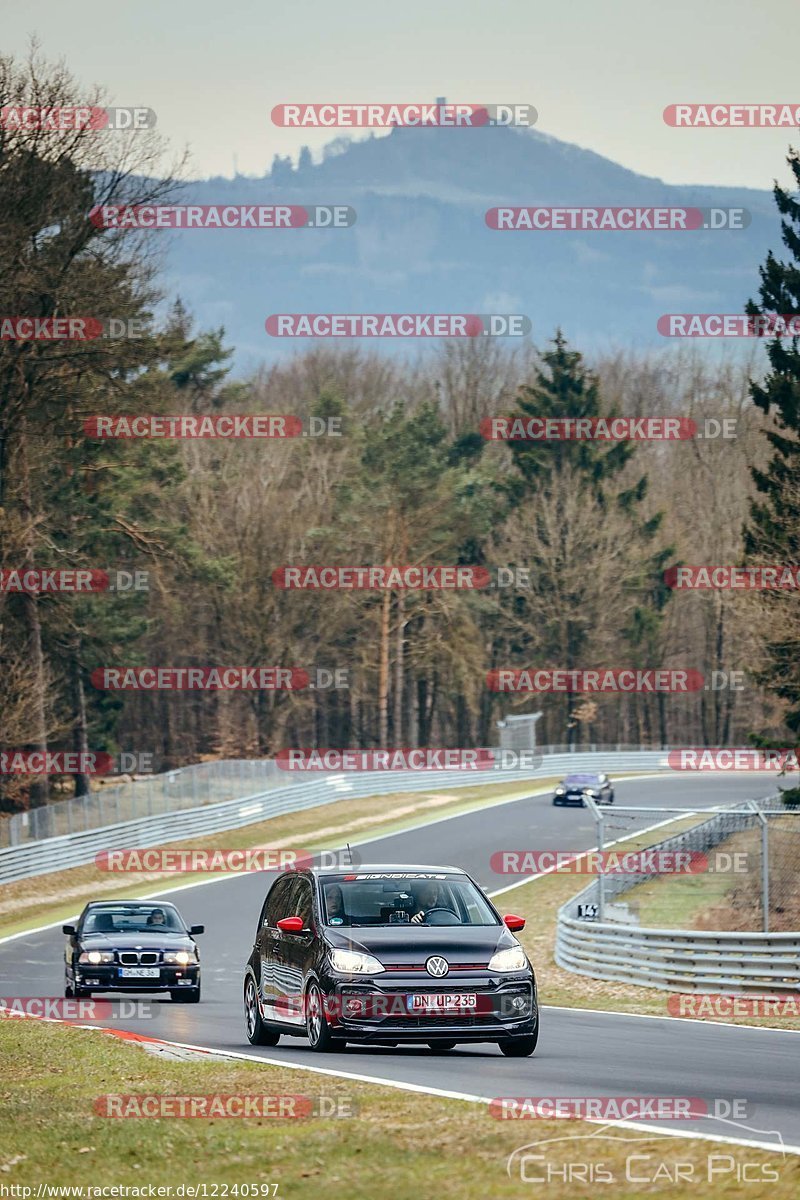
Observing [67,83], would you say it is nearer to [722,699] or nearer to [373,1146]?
[373,1146]

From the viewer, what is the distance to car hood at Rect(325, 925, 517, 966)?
43.1ft

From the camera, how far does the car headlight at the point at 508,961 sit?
1320 cm

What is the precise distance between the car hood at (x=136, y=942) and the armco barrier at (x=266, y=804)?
20.2m

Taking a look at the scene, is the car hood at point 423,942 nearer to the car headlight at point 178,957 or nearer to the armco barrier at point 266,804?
the car headlight at point 178,957

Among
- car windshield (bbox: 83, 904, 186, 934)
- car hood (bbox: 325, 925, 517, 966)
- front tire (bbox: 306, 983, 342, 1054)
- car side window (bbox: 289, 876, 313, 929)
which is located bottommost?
car windshield (bbox: 83, 904, 186, 934)

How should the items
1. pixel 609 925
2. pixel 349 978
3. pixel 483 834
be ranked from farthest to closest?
1. pixel 483 834
2. pixel 609 925
3. pixel 349 978

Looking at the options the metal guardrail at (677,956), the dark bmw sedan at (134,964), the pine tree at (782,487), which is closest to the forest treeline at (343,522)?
the pine tree at (782,487)

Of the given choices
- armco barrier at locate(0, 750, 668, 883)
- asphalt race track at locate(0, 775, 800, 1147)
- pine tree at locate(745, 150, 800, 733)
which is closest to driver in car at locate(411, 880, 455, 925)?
asphalt race track at locate(0, 775, 800, 1147)

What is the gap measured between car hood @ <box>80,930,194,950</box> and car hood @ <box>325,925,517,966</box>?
30.1 ft

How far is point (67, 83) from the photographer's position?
44906 mm

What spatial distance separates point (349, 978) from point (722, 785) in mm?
53012

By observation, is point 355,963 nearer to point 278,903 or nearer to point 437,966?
point 437,966

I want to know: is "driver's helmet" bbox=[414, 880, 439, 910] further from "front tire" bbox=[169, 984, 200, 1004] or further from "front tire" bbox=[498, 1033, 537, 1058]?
"front tire" bbox=[169, 984, 200, 1004]

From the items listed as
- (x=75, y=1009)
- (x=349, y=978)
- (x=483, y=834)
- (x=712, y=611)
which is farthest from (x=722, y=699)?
(x=349, y=978)
